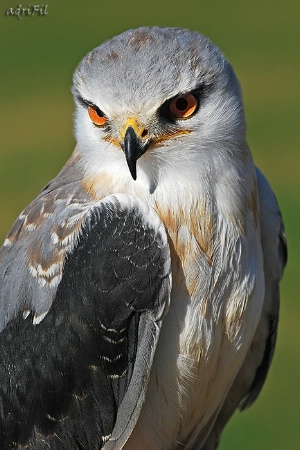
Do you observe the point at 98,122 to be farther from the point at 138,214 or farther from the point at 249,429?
the point at 249,429

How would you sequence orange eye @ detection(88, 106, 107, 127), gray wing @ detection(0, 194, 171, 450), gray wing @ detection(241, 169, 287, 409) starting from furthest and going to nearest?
1. gray wing @ detection(241, 169, 287, 409)
2. orange eye @ detection(88, 106, 107, 127)
3. gray wing @ detection(0, 194, 171, 450)

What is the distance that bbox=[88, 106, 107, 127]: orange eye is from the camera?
5.46 m

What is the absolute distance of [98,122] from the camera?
5.49 metres

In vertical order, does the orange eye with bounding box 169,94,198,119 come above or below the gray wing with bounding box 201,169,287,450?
above

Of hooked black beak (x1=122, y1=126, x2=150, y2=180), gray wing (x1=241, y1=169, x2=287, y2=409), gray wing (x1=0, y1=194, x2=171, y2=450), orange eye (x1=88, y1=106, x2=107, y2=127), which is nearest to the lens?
hooked black beak (x1=122, y1=126, x2=150, y2=180)

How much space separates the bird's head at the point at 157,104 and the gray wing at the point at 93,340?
0.29 metres

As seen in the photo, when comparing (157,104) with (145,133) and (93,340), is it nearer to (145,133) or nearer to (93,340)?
(145,133)

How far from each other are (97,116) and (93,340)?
3.89 feet

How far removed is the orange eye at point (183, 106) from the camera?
17.5 ft

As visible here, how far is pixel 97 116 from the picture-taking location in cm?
549

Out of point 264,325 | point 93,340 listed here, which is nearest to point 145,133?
point 93,340

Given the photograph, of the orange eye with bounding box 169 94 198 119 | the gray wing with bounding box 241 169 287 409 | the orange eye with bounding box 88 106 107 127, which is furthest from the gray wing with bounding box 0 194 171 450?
the gray wing with bounding box 241 169 287 409

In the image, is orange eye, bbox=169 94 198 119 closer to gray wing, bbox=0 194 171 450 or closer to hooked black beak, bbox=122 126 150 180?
hooked black beak, bbox=122 126 150 180

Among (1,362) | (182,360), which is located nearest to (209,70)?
(182,360)
